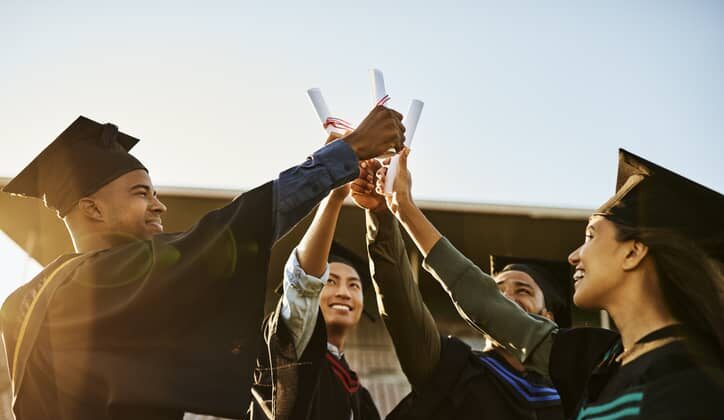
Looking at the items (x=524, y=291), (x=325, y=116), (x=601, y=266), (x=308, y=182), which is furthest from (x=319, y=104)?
(x=524, y=291)

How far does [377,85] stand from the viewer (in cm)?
325

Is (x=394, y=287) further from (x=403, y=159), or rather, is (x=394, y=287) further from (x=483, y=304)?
(x=483, y=304)

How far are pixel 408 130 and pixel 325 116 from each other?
0.37m

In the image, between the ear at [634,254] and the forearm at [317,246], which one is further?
the forearm at [317,246]

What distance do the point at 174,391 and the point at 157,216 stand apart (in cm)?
80

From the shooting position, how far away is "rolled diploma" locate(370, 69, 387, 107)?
10.6 feet

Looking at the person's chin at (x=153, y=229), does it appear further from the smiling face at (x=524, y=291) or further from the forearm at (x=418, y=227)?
the smiling face at (x=524, y=291)

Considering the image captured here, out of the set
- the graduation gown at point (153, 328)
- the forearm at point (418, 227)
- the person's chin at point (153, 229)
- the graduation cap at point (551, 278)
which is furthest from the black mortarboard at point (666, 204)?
the graduation cap at point (551, 278)

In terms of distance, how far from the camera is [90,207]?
9.31ft

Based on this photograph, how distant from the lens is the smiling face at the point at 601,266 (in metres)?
2.35

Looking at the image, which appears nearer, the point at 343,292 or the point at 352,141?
the point at 352,141

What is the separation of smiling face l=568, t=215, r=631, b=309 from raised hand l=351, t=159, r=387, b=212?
4.21ft

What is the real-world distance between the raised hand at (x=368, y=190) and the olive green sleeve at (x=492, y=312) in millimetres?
589

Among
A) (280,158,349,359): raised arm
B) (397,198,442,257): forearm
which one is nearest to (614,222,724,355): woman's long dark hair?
(397,198,442,257): forearm
